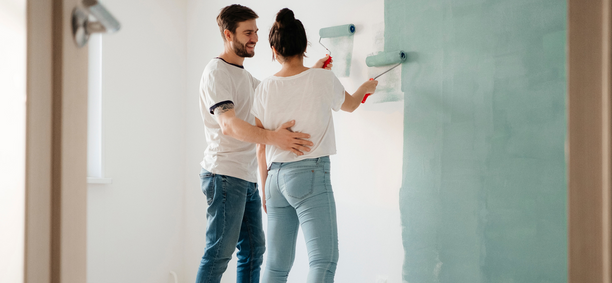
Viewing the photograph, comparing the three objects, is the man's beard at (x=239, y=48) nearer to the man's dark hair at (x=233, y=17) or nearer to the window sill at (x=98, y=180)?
the man's dark hair at (x=233, y=17)

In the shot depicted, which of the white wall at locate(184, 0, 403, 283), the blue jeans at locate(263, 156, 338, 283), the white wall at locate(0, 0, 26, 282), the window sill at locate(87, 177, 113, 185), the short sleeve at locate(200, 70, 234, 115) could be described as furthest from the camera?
the window sill at locate(87, 177, 113, 185)

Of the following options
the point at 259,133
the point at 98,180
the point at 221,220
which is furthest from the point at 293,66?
the point at 98,180

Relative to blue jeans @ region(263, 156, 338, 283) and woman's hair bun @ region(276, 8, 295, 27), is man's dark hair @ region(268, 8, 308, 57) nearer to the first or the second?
woman's hair bun @ region(276, 8, 295, 27)

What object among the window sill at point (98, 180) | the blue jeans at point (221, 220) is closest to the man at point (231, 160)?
the blue jeans at point (221, 220)

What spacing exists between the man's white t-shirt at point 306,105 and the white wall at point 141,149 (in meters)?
1.16

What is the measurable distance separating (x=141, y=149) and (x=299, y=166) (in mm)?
1310

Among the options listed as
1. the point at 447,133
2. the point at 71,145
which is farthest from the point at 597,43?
the point at 447,133

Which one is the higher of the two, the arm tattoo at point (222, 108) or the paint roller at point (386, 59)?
the paint roller at point (386, 59)

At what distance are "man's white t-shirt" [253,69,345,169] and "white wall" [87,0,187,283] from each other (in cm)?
116

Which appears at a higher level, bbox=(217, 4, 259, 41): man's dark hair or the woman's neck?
bbox=(217, 4, 259, 41): man's dark hair

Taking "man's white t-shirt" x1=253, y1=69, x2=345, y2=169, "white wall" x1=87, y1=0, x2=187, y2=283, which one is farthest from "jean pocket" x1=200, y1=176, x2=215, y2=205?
"white wall" x1=87, y1=0, x2=187, y2=283

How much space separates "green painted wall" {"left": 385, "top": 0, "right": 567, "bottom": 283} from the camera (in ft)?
4.32

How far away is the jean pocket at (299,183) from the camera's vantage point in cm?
122

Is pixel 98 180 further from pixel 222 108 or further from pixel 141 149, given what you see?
pixel 222 108
